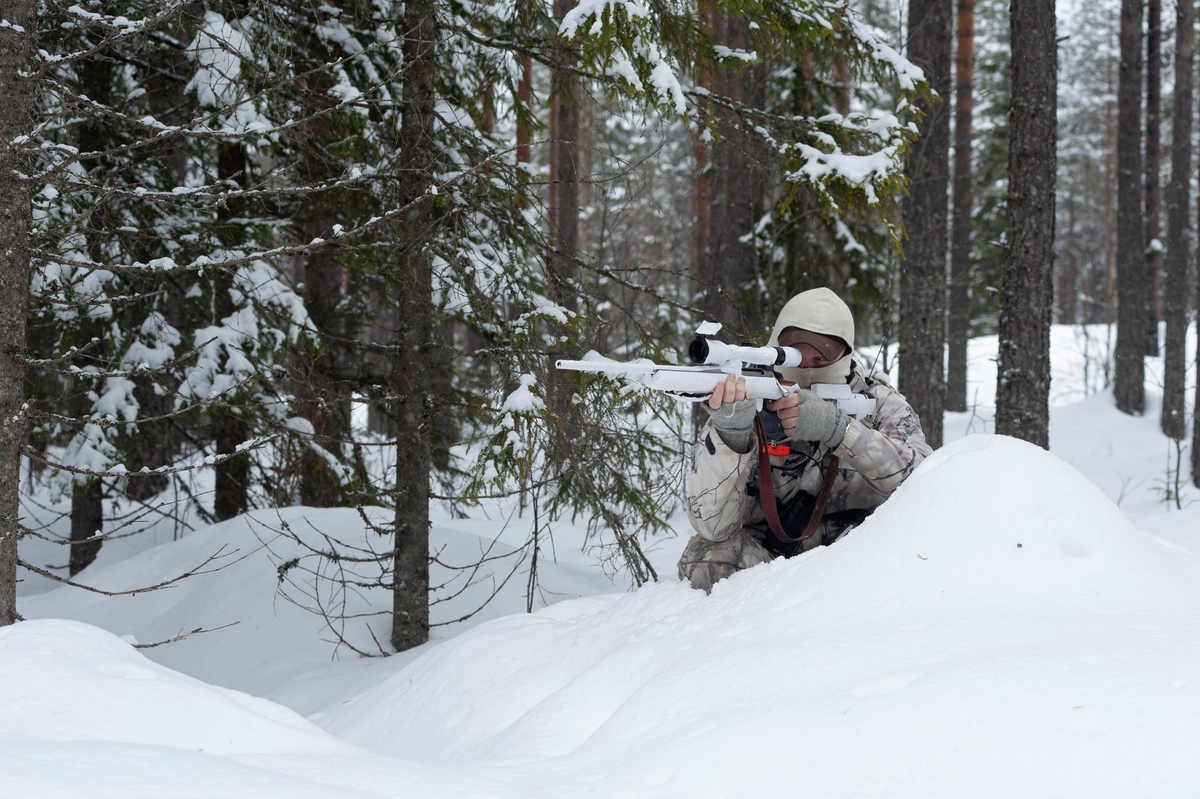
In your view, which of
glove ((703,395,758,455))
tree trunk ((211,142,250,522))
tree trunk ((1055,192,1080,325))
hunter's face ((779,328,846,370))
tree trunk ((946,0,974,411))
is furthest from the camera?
tree trunk ((1055,192,1080,325))

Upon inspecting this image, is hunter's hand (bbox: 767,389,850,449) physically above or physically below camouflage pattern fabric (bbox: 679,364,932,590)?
above

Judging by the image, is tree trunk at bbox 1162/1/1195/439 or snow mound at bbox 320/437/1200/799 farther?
tree trunk at bbox 1162/1/1195/439

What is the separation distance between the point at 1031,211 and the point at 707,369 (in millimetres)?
4386

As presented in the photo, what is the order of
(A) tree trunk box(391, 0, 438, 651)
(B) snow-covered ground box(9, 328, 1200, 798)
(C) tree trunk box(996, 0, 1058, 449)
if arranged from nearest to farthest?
(B) snow-covered ground box(9, 328, 1200, 798), (A) tree trunk box(391, 0, 438, 651), (C) tree trunk box(996, 0, 1058, 449)

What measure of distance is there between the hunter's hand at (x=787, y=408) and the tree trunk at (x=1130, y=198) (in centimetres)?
1417

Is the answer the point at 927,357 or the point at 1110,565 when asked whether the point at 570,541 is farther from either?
the point at 1110,565

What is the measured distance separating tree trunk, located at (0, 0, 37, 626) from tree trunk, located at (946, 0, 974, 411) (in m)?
14.2

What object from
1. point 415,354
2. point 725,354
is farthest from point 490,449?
point 725,354

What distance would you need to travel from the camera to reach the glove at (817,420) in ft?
11.6

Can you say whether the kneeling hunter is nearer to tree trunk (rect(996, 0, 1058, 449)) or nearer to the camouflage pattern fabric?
the camouflage pattern fabric

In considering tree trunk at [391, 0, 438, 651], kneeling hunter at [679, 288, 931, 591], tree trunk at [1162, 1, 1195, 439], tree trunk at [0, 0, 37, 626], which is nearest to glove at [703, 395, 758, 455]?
kneeling hunter at [679, 288, 931, 591]

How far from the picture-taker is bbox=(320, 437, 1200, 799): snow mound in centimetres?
184

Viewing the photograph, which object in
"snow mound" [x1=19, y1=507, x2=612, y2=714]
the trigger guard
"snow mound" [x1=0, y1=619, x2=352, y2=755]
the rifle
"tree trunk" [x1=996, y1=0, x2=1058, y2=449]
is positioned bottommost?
"snow mound" [x1=19, y1=507, x2=612, y2=714]

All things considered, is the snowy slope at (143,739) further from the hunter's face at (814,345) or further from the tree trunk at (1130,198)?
the tree trunk at (1130,198)
